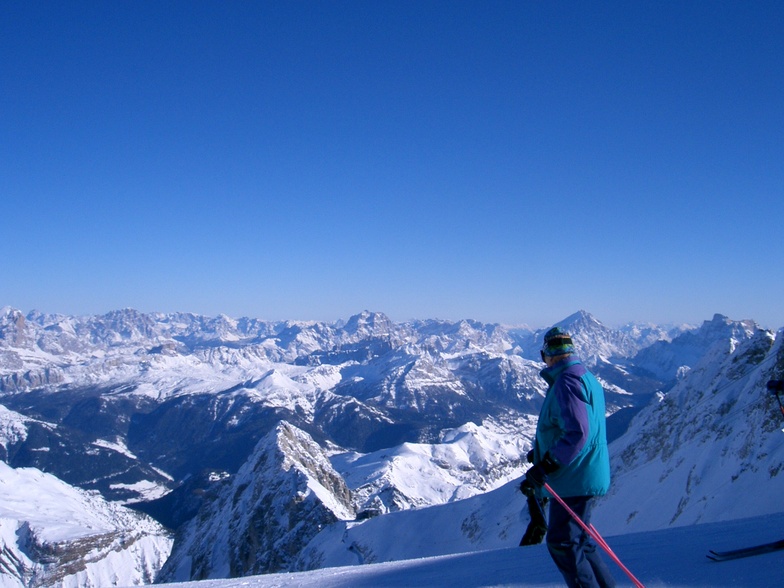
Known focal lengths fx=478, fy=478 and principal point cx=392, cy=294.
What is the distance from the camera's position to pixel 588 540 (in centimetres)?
617

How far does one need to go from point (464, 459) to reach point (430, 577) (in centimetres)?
17281

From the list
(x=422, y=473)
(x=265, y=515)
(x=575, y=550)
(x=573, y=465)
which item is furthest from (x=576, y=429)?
(x=422, y=473)

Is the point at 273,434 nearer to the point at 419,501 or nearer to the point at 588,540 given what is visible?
the point at 419,501

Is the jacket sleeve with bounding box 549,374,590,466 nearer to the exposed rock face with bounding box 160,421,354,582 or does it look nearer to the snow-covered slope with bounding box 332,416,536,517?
the exposed rock face with bounding box 160,421,354,582

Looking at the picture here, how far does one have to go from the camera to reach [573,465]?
20.1ft

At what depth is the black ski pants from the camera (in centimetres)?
591

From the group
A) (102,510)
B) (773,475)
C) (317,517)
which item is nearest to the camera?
(773,475)

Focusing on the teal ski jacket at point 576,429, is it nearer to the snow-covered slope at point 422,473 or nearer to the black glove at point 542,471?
the black glove at point 542,471

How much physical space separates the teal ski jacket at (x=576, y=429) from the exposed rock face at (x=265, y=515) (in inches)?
2674

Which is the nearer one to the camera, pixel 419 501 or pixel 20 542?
pixel 419 501

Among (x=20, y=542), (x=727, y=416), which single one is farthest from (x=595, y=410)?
(x=20, y=542)

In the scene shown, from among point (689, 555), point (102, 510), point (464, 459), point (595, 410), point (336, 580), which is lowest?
point (102, 510)

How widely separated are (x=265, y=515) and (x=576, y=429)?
7982cm

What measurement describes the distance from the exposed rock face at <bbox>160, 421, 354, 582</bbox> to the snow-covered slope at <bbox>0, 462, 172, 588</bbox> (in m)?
46.4
